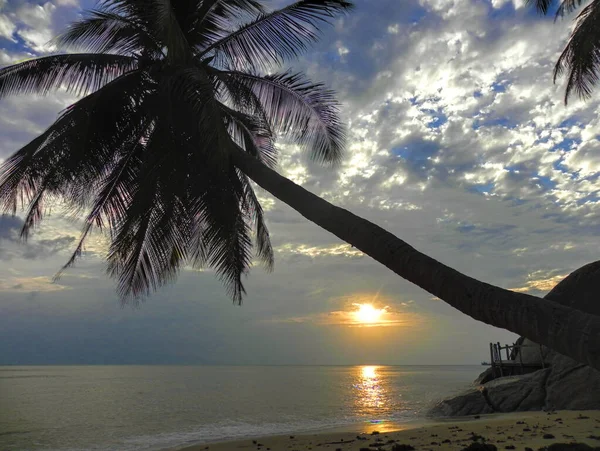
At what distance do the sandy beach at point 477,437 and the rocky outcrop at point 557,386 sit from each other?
2.10m

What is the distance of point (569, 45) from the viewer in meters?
11.9

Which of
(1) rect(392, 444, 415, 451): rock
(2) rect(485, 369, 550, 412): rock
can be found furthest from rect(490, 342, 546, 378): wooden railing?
→ (1) rect(392, 444, 415, 451): rock

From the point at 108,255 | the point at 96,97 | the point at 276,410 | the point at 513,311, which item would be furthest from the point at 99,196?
the point at 276,410

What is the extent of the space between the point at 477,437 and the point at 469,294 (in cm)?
740

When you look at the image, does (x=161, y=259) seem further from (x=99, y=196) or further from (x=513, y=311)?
(x=513, y=311)

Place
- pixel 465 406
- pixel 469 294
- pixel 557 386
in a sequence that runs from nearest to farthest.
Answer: pixel 469 294 → pixel 557 386 → pixel 465 406

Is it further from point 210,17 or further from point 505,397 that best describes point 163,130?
point 505,397

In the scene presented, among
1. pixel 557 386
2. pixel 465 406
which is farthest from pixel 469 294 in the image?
pixel 465 406

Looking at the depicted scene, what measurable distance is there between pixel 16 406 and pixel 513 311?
38202mm

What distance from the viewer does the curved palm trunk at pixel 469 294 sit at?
12.2 feet


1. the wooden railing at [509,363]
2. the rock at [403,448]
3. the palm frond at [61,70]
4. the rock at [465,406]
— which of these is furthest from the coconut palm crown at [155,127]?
the wooden railing at [509,363]

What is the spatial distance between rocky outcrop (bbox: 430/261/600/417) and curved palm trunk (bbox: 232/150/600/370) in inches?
556

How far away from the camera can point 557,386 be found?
1633 centimetres

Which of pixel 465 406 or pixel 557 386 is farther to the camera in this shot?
pixel 465 406
